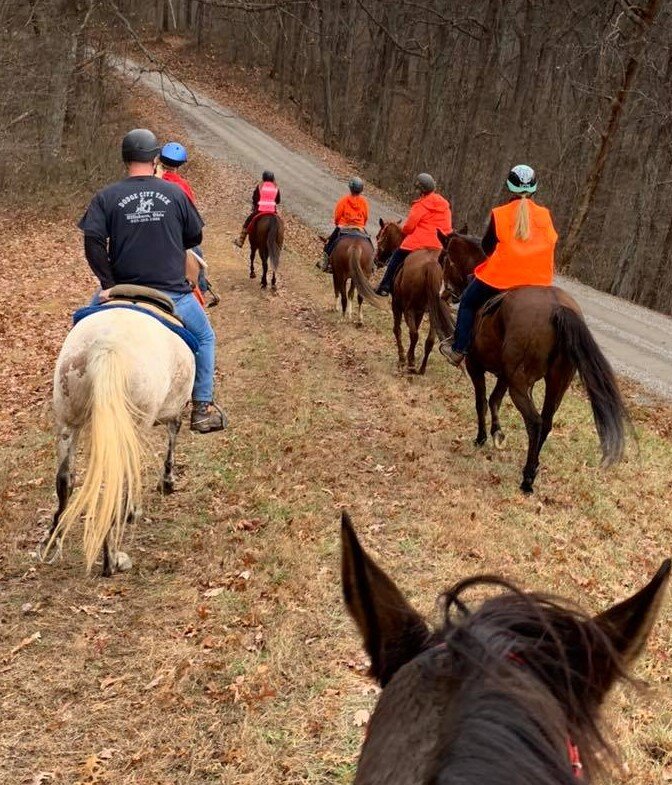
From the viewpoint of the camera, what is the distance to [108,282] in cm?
545

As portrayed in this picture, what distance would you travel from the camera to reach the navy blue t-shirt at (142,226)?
206 inches

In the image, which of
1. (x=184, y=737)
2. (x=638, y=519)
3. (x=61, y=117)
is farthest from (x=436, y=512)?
(x=61, y=117)

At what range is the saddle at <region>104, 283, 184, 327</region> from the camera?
17.1ft

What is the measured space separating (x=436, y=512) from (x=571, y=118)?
109 feet

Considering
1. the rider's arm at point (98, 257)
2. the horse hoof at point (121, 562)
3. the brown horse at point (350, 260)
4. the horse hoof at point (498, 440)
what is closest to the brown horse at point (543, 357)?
the horse hoof at point (498, 440)

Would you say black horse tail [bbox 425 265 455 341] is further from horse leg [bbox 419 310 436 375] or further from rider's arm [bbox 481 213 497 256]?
rider's arm [bbox 481 213 497 256]

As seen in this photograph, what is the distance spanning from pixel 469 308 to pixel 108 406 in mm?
4656

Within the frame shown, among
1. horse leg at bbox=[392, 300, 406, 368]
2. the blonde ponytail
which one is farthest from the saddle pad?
horse leg at bbox=[392, 300, 406, 368]

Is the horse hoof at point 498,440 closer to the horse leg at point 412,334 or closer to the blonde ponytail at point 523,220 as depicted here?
the blonde ponytail at point 523,220

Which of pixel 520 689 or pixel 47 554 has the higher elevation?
pixel 520 689

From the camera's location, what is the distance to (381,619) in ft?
4.99

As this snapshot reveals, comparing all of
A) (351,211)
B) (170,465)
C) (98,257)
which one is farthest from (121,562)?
(351,211)

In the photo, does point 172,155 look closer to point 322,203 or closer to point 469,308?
point 469,308

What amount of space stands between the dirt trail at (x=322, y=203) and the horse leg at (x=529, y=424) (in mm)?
5697
